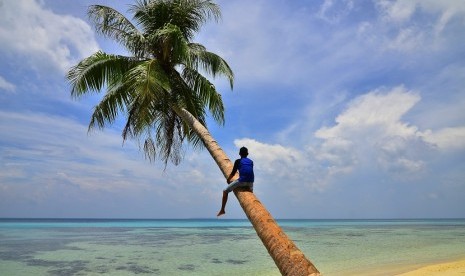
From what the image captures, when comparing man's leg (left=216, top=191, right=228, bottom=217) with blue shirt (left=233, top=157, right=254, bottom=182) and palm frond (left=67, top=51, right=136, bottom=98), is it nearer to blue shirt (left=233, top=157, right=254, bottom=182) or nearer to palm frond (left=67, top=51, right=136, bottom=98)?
blue shirt (left=233, top=157, right=254, bottom=182)

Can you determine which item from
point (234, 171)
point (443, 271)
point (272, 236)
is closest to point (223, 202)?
point (234, 171)

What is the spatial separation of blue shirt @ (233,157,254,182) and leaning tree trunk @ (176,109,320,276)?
0.82 ft

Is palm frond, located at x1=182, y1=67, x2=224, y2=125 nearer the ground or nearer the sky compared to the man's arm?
nearer the sky

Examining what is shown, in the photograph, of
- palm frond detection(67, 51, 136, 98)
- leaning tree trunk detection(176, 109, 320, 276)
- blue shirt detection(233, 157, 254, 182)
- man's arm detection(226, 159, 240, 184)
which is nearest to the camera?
leaning tree trunk detection(176, 109, 320, 276)

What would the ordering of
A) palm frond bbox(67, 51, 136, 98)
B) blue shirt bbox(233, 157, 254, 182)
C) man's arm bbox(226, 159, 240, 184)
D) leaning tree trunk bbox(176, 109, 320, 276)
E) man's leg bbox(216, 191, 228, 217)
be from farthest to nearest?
palm frond bbox(67, 51, 136, 98), man's leg bbox(216, 191, 228, 217), man's arm bbox(226, 159, 240, 184), blue shirt bbox(233, 157, 254, 182), leaning tree trunk bbox(176, 109, 320, 276)

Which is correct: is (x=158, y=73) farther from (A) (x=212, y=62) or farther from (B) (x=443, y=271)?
(B) (x=443, y=271)

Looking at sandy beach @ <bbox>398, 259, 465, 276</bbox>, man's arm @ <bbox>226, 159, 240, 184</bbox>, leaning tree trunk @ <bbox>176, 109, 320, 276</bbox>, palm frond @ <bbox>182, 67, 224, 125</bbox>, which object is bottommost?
sandy beach @ <bbox>398, 259, 465, 276</bbox>

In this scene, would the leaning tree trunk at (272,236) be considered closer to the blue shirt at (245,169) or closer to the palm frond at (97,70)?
the blue shirt at (245,169)

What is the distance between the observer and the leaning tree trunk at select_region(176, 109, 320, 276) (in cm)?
429

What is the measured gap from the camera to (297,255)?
446 centimetres

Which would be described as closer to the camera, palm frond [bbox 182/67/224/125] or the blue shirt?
the blue shirt

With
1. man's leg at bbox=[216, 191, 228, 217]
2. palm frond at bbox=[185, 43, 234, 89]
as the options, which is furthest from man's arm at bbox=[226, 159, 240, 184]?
palm frond at bbox=[185, 43, 234, 89]

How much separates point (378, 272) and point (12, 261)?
57.7ft

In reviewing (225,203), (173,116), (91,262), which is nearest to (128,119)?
(173,116)
